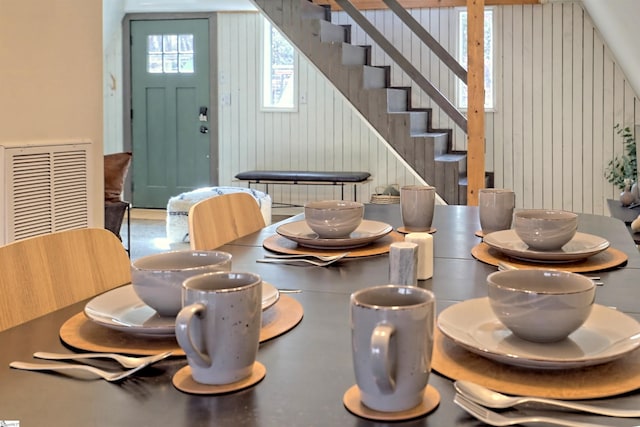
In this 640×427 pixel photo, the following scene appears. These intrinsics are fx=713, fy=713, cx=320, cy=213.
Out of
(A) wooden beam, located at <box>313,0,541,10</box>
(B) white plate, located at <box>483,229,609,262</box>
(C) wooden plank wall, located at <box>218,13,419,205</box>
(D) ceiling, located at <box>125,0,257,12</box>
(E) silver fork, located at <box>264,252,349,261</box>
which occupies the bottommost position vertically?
(E) silver fork, located at <box>264,252,349,261</box>

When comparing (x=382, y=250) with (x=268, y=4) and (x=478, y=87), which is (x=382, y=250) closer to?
(x=478, y=87)

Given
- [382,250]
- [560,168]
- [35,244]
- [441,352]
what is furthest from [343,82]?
[441,352]

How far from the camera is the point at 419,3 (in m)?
7.14

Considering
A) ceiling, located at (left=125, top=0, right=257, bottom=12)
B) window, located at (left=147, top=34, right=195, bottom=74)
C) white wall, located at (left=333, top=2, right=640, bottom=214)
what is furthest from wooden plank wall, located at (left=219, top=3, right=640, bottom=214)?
window, located at (left=147, top=34, right=195, bottom=74)

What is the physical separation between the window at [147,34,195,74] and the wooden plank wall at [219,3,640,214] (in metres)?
A: 0.41

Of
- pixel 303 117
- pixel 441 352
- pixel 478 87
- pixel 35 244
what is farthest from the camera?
pixel 303 117

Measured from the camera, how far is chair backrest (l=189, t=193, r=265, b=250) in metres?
1.94

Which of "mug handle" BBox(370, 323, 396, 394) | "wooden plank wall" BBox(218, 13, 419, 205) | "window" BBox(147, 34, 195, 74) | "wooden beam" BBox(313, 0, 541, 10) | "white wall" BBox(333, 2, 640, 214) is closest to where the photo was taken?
"mug handle" BBox(370, 323, 396, 394)

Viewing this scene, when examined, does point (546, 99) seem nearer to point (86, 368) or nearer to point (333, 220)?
point (333, 220)

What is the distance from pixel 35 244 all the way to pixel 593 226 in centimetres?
162

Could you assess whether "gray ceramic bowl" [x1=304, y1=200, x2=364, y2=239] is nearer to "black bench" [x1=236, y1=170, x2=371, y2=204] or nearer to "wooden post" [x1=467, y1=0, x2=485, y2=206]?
"wooden post" [x1=467, y1=0, x2=485, y2=206]

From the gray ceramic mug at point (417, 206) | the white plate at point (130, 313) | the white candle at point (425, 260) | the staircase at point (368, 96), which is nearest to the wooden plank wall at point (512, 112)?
the staircase at point (368, 96)

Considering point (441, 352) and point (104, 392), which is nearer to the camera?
point (104, 392)

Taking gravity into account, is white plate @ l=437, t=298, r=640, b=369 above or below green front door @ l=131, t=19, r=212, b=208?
below
